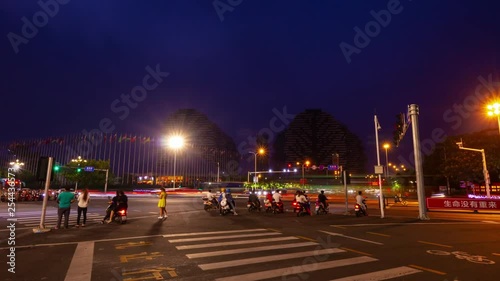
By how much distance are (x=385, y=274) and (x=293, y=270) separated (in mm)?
1962

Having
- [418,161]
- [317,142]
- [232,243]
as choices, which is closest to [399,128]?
[418,161]

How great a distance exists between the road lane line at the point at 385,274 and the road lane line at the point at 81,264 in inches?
212

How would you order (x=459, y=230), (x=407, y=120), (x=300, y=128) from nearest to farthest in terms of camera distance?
(x=459, y=230), (x=407, y=120), (x=300, y=128)

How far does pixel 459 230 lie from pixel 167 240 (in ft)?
40.0

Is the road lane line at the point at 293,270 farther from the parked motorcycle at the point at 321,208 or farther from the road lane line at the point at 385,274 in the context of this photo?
the parked motorcycle at the point at 321,208

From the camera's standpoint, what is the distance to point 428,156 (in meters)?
79.6

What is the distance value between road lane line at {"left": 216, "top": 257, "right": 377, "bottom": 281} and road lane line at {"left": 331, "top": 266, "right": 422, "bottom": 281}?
0.85 meters

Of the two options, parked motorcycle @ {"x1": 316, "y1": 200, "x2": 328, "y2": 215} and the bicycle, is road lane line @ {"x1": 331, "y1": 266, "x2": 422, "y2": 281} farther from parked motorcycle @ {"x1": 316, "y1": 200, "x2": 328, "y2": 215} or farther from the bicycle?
parked motorcycle @ {"x1": 316, "y1": 200, "x2": 328, "y2": 215}

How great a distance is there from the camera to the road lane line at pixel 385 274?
6477mm

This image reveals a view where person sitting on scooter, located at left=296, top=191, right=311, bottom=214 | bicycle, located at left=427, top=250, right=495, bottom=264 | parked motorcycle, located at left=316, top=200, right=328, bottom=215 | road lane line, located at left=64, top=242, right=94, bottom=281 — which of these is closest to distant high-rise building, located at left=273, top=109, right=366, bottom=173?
parked motorcycle, located at left=316, top=200, right=328, bottom=215

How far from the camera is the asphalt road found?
6.77 metres

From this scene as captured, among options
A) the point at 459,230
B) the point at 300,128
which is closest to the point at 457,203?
the point at 459,230

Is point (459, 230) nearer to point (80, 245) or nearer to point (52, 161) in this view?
point (80, 245)

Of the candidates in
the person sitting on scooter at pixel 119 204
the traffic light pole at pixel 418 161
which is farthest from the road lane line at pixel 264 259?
the traffic light pole at pixel 418 161
